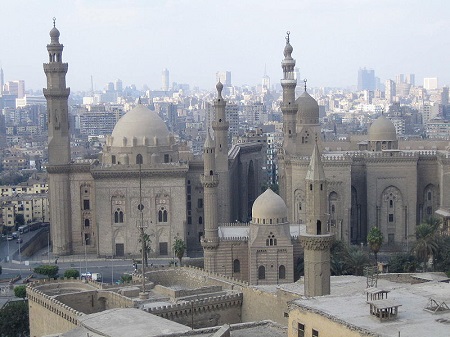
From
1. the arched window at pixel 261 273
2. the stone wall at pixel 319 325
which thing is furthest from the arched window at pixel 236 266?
the stone wall at pixel 319 325

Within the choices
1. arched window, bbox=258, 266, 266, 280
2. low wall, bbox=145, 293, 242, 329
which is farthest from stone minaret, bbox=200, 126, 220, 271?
low wall, bbox=145, 293, 242, 329

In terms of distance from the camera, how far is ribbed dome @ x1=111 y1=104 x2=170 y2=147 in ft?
191

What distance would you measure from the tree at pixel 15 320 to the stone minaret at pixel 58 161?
1586 centimetres

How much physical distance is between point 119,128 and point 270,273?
18.7 metres

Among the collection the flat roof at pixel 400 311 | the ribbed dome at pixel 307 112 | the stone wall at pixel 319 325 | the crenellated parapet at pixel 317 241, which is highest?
the ribbed dome at pixel 307 112

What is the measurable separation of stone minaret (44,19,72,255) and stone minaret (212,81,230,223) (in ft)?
30.2

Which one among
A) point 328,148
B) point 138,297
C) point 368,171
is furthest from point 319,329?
point 328,148

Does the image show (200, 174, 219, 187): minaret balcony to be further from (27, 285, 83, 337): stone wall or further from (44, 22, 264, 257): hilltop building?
(27, 285, 83, 337): stone wall

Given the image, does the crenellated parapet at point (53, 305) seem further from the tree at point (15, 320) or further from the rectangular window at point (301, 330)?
the rectangular window at point (301, 330)

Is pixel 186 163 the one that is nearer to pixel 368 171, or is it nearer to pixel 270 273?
pixel 368 171

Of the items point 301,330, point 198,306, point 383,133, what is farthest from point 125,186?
point 301,330

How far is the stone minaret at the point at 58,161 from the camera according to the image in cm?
5747

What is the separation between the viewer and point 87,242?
191ft

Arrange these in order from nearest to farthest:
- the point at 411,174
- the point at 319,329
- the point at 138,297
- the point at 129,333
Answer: the point at 319,329, the point at 129,333, the point at 138,297, the point at 411,174
